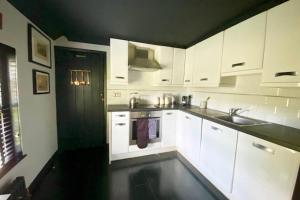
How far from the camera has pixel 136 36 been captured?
2.32 m

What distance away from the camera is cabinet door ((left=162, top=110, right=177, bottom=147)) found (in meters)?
2.54

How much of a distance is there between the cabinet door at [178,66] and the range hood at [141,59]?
1.31ft

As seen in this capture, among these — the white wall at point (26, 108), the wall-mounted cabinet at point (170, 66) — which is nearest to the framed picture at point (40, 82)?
the white wall at point (26, 108)

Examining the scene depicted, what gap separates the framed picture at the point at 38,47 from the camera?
5.36ft

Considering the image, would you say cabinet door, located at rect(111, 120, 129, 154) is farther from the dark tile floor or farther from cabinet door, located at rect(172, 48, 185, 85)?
cabinet door, located at rect(172, 48, 185, 85)

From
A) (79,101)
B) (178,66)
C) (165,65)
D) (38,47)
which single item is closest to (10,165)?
(38,47)

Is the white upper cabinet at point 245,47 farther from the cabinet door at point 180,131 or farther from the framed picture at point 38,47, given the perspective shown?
the framed picture at point 38,47

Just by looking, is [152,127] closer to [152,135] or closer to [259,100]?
[152,135]

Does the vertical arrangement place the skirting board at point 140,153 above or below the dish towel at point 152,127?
below

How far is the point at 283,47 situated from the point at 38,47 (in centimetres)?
274

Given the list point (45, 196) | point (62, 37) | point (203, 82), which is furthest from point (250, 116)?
point (62, 37)

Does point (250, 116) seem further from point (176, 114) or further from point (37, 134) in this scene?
point (37, 134)

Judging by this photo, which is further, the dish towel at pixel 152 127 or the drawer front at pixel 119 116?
the dish towel at pixel 152 127

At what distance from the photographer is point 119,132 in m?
2.27
